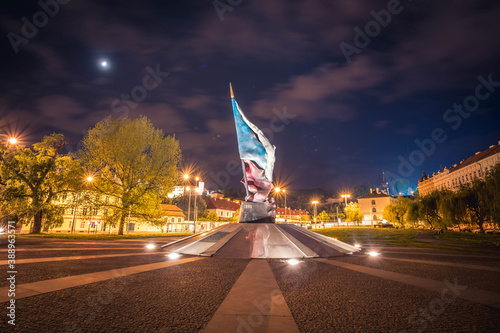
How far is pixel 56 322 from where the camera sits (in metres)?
3.32

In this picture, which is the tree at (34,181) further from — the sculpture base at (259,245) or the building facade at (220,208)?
the building facade at (220,208)

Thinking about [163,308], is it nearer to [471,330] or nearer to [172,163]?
[471,330]

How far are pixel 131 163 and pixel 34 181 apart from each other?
38.1 feet

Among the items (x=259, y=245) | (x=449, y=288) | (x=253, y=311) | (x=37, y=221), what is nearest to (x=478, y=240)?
(x=259, y=245)

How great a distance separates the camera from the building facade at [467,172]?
54438 mm

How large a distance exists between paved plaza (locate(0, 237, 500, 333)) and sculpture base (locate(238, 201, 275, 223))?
38.8 feet

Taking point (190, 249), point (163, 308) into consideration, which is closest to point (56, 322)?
point (163, 308)

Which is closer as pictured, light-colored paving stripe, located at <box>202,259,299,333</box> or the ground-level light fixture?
light-colored paving stripe, located at <box>202,259,299,333</box>

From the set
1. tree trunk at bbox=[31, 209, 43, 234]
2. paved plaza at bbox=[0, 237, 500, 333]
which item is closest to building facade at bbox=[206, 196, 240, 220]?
tree trunk at bbox=[31, 209, 43, 234]

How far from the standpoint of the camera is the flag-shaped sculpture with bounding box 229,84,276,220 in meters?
21.2

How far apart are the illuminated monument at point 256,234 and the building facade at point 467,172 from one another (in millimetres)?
34357

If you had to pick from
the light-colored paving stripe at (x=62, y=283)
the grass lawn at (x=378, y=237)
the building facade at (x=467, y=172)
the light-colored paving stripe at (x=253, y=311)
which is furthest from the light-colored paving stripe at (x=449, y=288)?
the building facade at (x=467, y=172)

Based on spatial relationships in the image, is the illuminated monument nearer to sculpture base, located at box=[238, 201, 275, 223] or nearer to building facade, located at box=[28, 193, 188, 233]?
sculpture base, located at box=[238, 201, 275, 223]

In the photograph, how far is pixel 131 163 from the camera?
999 inches
